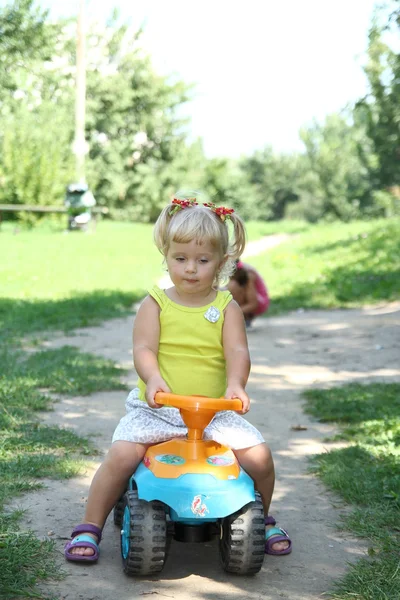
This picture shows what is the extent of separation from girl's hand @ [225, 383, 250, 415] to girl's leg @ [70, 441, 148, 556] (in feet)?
1.27

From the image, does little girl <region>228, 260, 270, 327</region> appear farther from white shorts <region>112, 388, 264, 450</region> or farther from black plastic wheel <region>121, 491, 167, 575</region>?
black plastic wheel <region>121, 491, 167, 575</region>

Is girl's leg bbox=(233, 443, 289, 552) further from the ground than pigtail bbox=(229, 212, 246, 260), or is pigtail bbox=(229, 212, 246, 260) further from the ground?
pigtail bbox=(229, 212, 246, 260)

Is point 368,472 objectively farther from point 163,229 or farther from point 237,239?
point 163,229

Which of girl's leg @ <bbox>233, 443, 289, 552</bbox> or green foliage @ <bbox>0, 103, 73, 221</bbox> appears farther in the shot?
green foliage @ <bbox>0, 103, 73, 221</bbox>

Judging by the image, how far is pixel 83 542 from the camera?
3.12 meters

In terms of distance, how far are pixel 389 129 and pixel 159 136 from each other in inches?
977

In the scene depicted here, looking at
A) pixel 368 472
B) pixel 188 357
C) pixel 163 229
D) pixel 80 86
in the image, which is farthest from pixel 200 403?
pixel 80 86

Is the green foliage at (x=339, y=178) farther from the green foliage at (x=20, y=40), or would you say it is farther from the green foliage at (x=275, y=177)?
the green foliage at (x=20, y=40)

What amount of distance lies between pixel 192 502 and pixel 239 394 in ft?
1.43

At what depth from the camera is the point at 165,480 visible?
297 centimetres

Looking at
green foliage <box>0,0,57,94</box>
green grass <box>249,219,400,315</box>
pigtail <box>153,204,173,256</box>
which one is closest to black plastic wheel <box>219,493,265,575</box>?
pigtail <box>153,204,173,256</box>

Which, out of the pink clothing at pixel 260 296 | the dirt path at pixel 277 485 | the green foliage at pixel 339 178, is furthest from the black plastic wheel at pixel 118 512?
the green foliage at pixel 339 178

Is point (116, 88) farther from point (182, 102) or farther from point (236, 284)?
point (236, 284)

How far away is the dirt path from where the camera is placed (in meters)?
2.98
